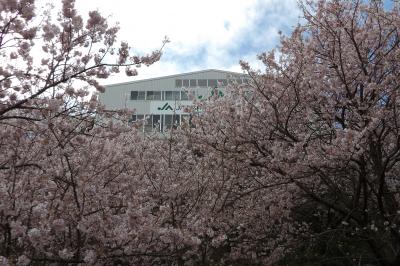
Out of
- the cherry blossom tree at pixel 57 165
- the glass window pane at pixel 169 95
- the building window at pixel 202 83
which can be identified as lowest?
the cherry blossom tree at pixel 57 165

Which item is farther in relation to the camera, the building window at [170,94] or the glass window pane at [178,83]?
the glass window pane at [178,83]

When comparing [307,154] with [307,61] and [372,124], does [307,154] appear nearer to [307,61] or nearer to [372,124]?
[372,124]

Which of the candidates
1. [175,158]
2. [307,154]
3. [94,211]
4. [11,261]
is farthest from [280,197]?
[11,261]

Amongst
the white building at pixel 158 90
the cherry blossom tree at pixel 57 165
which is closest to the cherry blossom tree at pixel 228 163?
the cherry blossom tree at pixel 57 165

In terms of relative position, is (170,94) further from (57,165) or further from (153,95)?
(57,165)

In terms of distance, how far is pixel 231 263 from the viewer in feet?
23.4

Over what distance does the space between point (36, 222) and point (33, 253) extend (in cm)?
29

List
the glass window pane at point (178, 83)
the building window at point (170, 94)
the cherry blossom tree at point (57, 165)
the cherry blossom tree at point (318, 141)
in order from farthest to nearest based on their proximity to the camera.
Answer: the glass window pane at point (178, 83), the building window at point (170, 94), the cherry blossom tree at point (318, 141), the cherry blossom tree at point (57, 165)

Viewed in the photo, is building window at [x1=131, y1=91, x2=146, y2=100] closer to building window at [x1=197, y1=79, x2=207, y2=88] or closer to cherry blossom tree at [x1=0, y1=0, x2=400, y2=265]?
building window at [x1=197, y1=79, x2=207, y2=88]

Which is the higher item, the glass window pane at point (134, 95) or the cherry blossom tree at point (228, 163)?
the glass window pane at point (134, 95)

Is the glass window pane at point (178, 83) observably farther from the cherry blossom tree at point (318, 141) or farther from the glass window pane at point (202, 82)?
the cherry blossom tree at point (318, 141)

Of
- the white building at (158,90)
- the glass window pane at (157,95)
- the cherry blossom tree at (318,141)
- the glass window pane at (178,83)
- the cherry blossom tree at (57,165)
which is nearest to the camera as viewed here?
the cherry blossom tree at (57,165)

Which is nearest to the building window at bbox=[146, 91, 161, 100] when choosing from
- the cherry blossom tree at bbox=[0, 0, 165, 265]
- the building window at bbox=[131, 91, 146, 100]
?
the building window at bbox=[131, 91, 146, 100]

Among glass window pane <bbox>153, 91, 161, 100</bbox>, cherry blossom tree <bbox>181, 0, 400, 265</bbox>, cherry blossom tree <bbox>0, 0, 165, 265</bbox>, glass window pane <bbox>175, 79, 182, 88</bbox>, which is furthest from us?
glass window pane <bbox>175, 79, 182, 88</bbox>
